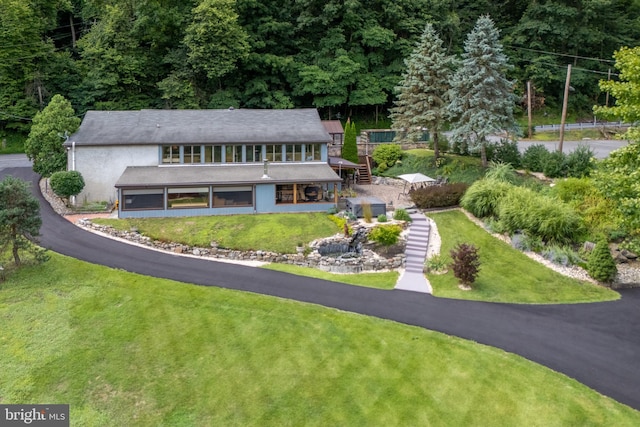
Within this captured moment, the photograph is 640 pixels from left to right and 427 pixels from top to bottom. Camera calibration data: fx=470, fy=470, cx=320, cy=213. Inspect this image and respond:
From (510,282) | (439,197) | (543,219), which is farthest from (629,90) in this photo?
(439,197)

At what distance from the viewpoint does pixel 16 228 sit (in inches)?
737

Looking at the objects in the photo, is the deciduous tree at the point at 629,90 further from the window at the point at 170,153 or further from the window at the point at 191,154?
the window at the point at 170,153

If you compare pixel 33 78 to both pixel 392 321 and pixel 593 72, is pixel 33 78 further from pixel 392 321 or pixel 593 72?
pixel 593 72

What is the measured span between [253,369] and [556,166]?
72.9ft

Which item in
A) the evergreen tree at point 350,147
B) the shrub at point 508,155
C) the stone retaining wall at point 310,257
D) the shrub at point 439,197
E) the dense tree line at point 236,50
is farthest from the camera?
the dense tree line at point 236,50

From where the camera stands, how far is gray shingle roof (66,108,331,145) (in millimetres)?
28297

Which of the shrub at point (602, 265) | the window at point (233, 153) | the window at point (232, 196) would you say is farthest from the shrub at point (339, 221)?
the shrub at point (602, 265)

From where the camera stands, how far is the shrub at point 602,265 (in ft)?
61.3

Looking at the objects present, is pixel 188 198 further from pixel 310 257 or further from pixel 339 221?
pixel 310 257

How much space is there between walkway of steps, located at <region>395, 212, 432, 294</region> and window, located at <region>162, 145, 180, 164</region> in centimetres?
1450

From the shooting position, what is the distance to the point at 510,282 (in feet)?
63.0

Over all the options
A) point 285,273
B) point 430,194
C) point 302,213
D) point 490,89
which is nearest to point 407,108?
point 490,89

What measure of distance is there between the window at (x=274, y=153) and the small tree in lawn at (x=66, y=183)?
10937 mm

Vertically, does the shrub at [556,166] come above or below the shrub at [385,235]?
above
